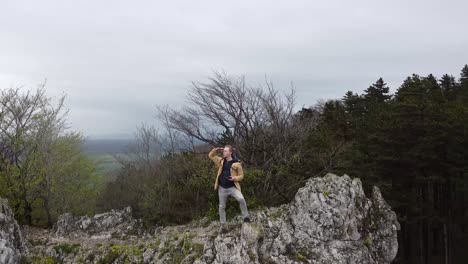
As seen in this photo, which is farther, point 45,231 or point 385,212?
point 45,231

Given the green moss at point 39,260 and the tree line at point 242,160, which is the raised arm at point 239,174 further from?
the green moss at point 39,260

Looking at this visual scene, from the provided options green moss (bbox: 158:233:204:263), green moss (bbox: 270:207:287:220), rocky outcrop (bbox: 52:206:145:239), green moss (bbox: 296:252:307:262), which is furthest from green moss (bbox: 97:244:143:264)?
green moss (bbox: 296:252:307:262)

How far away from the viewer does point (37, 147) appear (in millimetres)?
17344

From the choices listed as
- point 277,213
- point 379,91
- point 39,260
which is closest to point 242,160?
point 277,213

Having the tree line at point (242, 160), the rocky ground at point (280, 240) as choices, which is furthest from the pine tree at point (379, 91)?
the rocky ground at point (280, 240)

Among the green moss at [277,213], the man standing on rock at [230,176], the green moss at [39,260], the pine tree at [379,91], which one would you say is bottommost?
the green moss at [39,260]

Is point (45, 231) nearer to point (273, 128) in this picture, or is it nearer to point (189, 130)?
point (189, 130)

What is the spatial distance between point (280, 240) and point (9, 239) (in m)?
9.22

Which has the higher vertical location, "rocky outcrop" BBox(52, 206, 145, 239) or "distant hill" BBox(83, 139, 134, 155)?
"distant hill" BBox(83, 139, 134, 155)

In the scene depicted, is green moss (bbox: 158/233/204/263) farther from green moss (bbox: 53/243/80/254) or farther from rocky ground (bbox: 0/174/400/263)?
green moss (bbox: 53/243/80/254)

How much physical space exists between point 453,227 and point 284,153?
1494 centimetres

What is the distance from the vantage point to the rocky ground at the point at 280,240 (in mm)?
11047

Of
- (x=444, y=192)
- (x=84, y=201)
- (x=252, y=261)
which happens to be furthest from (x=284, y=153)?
(x=444, y=192)

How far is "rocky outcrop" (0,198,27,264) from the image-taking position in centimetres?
1280
